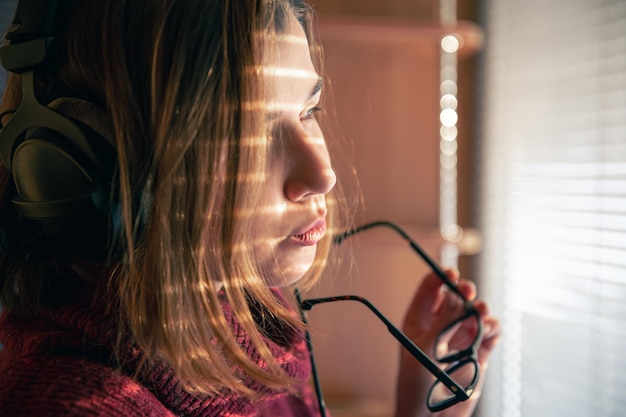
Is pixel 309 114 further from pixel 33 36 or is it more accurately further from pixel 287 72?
pixel 33 36

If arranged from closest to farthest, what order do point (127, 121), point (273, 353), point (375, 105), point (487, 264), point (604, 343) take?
point (127, 121) → point (273, 353) → point (604, 343) → point (375, 105) → point (487, 264)

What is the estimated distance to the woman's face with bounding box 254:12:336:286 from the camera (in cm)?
53

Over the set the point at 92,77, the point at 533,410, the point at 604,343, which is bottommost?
the point at 533,410

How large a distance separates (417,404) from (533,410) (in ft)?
1.94

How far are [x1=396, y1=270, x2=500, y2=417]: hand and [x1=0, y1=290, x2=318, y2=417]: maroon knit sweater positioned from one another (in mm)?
233

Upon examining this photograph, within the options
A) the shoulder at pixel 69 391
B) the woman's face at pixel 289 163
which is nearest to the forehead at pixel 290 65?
the woman's face at pixel 289 163

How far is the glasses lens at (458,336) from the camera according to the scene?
0.74 meters

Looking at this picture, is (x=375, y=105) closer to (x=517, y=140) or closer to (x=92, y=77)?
(x=517, y=140)

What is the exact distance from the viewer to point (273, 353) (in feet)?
1.98

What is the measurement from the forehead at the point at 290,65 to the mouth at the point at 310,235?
0.13 meters

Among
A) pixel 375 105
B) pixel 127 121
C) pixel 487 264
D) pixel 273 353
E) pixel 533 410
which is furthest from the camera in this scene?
pixel 487 264

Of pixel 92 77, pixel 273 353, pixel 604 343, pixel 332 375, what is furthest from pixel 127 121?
pixel 332 375

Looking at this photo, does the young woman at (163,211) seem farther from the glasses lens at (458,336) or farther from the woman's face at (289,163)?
the glasses lens at (458,336)

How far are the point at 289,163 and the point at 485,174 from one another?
1020 millimetres
